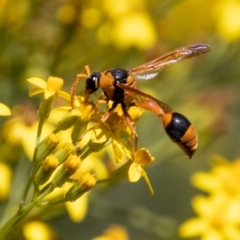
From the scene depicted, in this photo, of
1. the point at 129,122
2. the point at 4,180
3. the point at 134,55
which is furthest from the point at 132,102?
the point at 134,55

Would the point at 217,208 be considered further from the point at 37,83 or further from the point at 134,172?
the point at 37,83

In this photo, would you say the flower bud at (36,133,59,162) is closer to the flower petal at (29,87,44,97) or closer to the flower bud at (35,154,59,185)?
the flower bud at (35,154,59,185)

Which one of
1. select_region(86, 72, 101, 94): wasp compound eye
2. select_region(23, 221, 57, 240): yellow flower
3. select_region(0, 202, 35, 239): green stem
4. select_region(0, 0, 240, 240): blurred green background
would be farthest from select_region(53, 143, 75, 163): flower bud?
select_region(0, 0, 240, 240): blurred green background

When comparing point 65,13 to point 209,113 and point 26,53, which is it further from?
point 209,113

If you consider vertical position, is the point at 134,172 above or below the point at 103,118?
below

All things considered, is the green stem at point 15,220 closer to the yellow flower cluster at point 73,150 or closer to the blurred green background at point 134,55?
the yellow flower cluster at point 73,150

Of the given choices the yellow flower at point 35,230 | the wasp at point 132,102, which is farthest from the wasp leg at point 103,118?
the yellow flower at point 35,230
